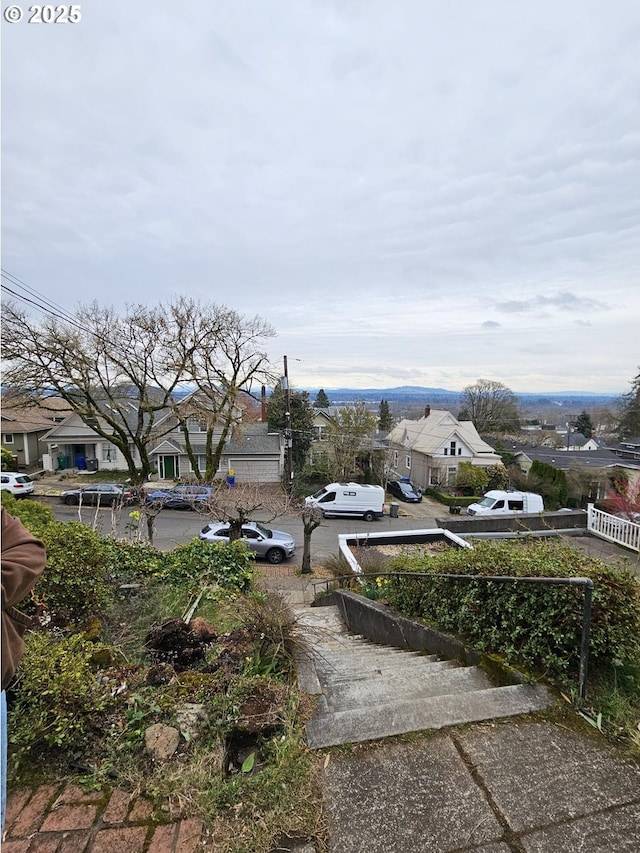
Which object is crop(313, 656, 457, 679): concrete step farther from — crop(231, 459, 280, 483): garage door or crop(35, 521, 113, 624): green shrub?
crop(231, 459, 280, 483): garage door

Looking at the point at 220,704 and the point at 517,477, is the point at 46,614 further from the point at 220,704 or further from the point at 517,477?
the point at 517,477

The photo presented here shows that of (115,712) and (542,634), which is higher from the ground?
(542,634)

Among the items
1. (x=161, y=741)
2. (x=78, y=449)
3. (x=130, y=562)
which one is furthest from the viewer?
(x=78, y=449)

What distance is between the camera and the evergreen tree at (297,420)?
25.3m

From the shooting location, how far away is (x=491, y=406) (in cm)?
4412

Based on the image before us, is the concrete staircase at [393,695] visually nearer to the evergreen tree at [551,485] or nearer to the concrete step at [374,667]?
the concrete step at [374,667]

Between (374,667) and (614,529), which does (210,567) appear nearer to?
(374,667)

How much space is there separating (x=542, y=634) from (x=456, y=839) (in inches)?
58.8

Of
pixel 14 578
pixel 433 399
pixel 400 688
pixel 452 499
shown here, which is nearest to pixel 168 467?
pixel 452 499

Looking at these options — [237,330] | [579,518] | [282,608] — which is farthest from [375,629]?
[237,330]

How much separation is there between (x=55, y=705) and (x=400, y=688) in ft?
6.97

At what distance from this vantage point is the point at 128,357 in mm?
20172

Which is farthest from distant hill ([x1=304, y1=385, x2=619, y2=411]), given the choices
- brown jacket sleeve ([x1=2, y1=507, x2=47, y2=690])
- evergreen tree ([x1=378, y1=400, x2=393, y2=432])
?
brown jacket sleeve ([x1=2, y1=507, x2=47, y2=690])

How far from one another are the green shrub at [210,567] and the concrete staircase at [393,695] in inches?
80.2
